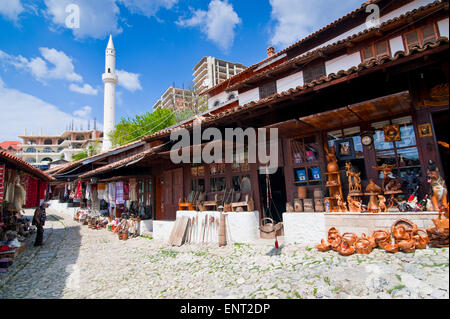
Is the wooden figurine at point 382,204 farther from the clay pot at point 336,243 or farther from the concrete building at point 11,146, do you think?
the concrete building at point 11,146

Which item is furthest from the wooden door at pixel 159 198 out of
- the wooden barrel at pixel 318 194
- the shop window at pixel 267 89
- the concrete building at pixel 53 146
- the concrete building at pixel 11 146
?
the concrete building at pixel 11 146

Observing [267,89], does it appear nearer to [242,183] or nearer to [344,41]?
[344,41]

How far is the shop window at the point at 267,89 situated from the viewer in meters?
12.1

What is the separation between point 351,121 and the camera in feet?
18.3

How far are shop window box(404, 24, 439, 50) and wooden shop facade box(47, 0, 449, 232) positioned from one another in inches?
1.1

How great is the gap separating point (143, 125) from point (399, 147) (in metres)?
31.2

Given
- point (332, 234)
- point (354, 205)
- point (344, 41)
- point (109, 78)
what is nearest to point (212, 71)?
point (109, 78)

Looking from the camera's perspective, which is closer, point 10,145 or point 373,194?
point 373,194

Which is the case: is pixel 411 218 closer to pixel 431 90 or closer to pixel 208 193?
pixel 431 90

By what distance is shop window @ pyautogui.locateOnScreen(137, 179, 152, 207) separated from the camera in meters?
11.7

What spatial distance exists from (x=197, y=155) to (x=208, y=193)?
58.7 inches

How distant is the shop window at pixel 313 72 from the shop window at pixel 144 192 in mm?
8969

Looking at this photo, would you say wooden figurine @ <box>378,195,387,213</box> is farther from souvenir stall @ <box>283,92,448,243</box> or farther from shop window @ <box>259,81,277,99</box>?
shop window @ <box>259,81,277,99</box>

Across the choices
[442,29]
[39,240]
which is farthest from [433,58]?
[39,240]
